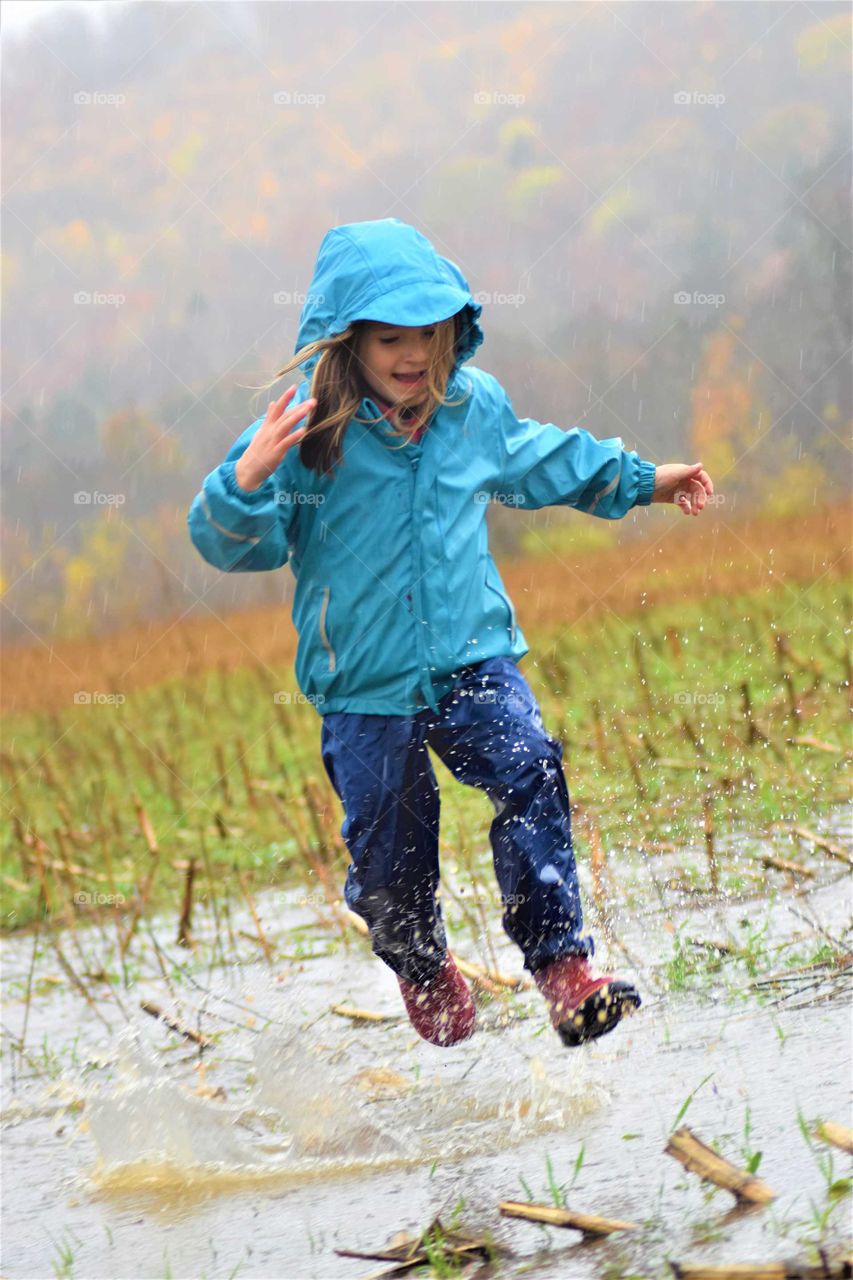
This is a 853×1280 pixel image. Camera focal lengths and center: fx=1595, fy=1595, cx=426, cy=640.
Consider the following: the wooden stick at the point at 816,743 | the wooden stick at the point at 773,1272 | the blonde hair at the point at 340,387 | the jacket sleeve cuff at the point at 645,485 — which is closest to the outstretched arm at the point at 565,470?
the jacket sleeve cuff at the point at 645,485

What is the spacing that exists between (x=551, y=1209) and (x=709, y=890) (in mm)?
1918

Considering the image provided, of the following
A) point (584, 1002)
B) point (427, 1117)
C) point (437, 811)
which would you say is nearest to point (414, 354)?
point (437, 811)

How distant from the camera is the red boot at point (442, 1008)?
Answer: 3797 millimetres

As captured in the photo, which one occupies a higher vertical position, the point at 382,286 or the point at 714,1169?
the point at 382,286

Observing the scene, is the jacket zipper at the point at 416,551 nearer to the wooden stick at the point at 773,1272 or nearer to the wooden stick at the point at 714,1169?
the wooden stick at the point at 714,1169

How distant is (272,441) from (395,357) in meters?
0.44

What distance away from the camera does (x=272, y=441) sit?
3.38 m

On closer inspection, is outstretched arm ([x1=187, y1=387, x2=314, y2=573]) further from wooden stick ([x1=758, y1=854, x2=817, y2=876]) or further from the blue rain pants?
wooden stick ([x1=758, y1=854, x2=817, y2=876])

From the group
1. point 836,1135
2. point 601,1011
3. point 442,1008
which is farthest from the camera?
point 442,1008

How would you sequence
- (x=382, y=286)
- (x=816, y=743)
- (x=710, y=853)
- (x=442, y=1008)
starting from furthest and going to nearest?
(x=816, y=743) < (x=710, y=853) < (x=442, y=1008) < (x=382, y=286)

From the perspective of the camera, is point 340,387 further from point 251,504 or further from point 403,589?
point 403,589

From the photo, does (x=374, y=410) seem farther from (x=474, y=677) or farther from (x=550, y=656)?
(x=550, y=656)

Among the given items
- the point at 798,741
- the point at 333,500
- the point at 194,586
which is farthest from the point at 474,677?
the point at 194,586

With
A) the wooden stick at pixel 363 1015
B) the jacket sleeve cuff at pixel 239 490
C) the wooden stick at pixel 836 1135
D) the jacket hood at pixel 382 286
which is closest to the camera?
the wooden stick at pixel 836 1135
